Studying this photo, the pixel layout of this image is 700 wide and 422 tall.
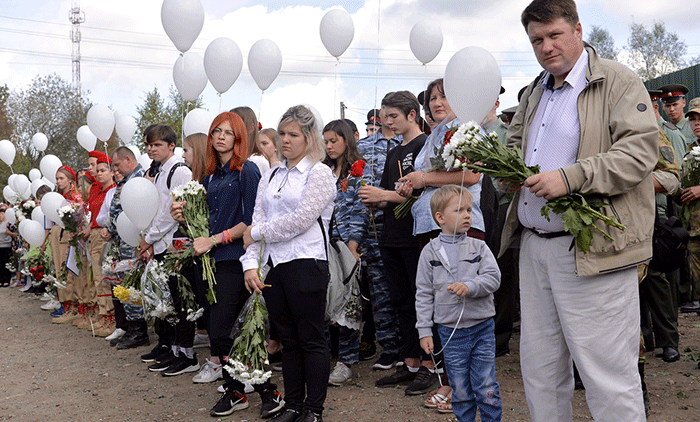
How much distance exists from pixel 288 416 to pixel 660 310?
339 cm

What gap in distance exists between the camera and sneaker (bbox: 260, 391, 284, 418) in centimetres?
469

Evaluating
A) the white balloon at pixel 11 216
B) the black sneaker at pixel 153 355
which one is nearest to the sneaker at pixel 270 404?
the black sneaker at pixel 153 355

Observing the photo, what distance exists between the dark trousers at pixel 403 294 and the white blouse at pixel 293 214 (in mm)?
1057

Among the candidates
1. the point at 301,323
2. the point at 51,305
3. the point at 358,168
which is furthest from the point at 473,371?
the point at 51,305

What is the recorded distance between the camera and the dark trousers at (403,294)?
17.1 ft

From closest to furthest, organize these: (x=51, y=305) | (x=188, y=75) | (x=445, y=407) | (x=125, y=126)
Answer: (x=445, y=407), (x=188, y=75), (x=125, y=126), (x=51, y=305)

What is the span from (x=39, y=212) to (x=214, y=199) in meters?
7.90

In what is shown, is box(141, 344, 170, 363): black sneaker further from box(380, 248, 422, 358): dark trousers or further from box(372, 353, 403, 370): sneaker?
box(380, 248, 422, 358): dark trousers

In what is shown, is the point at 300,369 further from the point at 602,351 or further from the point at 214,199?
the point at 602,351

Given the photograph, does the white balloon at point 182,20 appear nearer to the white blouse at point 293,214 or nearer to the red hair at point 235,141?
the red hair at point 235,141

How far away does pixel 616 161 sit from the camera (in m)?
2.64

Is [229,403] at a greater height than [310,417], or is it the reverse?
[310,417]

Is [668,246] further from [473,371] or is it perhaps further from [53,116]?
[53,116]

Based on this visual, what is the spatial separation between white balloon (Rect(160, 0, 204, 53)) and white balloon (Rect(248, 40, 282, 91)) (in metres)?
0.64
